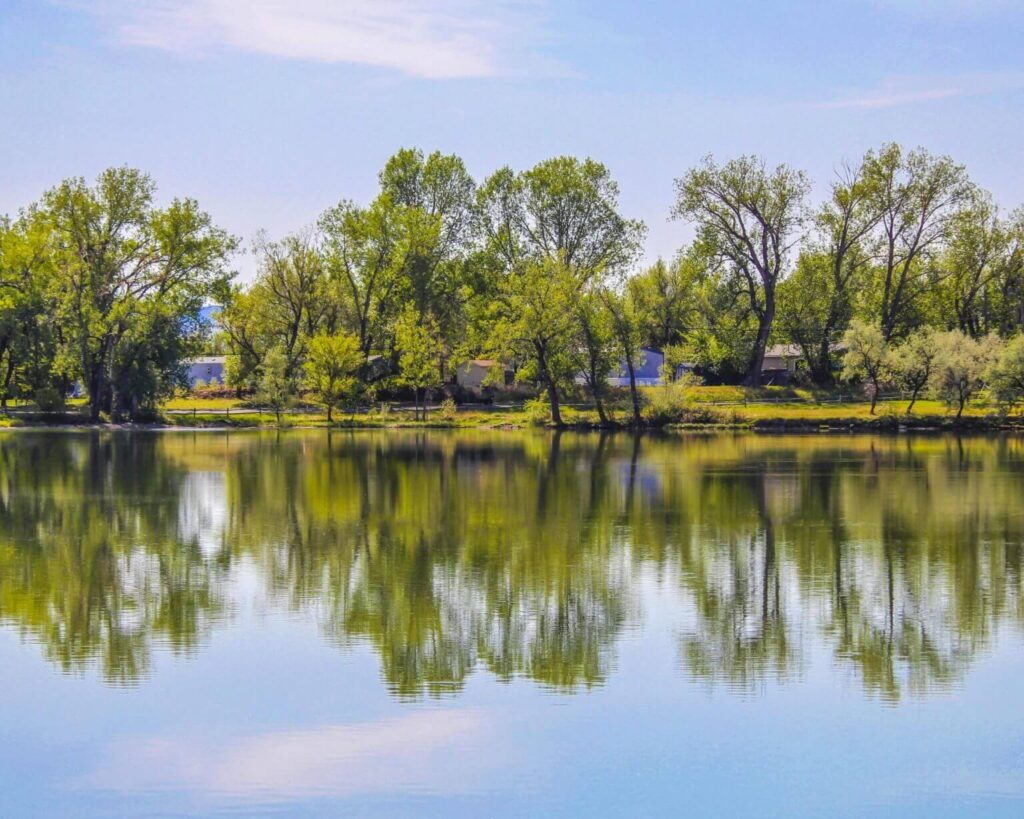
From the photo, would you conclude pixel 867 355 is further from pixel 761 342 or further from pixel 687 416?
pixel 761 342

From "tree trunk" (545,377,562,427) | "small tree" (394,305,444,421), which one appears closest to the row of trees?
"tree trunk" (545,377,562,427)

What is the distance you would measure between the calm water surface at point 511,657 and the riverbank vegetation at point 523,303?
40.4 m

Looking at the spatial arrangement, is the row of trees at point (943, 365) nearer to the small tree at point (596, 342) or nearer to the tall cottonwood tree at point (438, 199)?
the small tree at point (596, 342)

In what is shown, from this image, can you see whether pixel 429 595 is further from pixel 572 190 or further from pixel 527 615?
pixel 572 190

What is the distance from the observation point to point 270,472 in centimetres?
4088

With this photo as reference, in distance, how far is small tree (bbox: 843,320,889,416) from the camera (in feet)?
236

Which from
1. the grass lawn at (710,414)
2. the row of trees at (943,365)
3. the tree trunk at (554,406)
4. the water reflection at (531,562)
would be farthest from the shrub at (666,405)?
the water reflection at (531,562)

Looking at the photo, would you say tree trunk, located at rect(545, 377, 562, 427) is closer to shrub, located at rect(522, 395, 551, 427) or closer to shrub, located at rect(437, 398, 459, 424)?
shrub, located at rect(522, 395, 551, 427)

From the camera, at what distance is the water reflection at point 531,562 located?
1531 centimetres

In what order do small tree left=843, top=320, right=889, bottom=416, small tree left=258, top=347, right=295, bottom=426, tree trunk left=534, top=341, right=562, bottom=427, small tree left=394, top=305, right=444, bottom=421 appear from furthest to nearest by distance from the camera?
1. small tree left=394, top=305, right=444, bottom=421
2. small tree left=258, top=347, right=295, bottom=426
3. small tree left=843, top=320, right=889, bottom=416
4. tree trunk left=534, top=341, right=562, bottom=427

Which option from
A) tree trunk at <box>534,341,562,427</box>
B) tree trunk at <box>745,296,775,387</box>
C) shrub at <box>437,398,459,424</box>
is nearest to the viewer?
tree trunk at <box>534,341,562,427</box>

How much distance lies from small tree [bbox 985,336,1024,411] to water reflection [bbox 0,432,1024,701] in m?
25.0

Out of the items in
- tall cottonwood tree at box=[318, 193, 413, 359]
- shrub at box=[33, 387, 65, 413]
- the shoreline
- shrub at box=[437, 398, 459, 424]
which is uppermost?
tall cottonwood tree at box=[318, 193, 413, 359]

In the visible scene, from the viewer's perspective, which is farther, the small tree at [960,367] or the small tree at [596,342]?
the small tree at [596,342]
